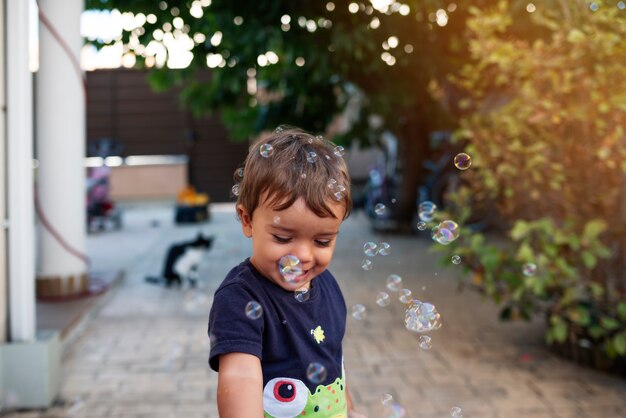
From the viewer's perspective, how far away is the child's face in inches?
58.4

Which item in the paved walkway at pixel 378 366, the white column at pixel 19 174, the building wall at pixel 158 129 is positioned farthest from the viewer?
the building wall at pixel 158 129

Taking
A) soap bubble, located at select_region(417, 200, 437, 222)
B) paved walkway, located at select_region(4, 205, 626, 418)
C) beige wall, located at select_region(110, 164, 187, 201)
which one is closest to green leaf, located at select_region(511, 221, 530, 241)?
paved walkway, located at select_region(4, 205, 626, 418)

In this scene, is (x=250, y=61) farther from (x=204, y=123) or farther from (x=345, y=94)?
(x=204, y=123)

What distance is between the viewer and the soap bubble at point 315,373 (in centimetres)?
160

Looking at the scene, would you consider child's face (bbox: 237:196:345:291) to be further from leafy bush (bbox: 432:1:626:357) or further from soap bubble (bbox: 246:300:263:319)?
leafy bush (bbox: 432:1:626:357)

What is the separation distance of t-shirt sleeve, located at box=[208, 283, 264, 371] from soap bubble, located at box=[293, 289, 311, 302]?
12 centimetres

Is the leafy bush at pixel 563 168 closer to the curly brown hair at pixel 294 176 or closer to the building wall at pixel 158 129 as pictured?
the curly brown hair at pixel 294 176

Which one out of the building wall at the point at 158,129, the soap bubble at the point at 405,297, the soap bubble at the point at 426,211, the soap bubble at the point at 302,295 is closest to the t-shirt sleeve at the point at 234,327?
the soap bubble at the point at 302,295

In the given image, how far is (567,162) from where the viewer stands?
4160 millimetres

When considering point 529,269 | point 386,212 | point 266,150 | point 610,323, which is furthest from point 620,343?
point 266,150

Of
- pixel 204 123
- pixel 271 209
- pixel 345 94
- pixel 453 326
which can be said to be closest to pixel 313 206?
pixel 271 209

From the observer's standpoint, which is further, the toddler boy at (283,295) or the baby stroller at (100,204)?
the baby stroller at (100,204)

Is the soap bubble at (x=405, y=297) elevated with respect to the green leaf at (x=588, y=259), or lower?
elevated

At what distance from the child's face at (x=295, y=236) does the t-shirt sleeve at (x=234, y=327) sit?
3.7 inches
